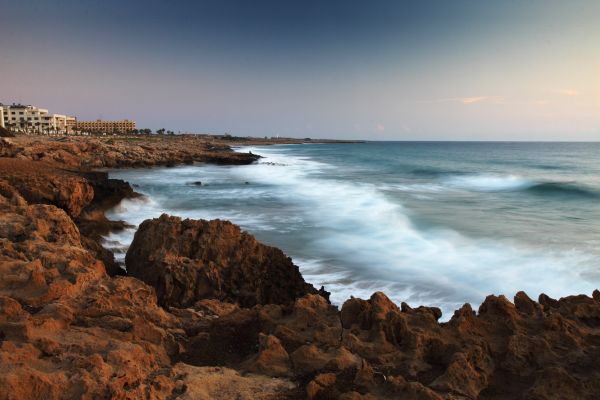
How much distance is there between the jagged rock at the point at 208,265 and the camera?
6.30 m

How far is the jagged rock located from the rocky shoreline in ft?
0.11

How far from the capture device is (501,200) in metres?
23.5

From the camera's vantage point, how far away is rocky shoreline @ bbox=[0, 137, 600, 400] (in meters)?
3.25

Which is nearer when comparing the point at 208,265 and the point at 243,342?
the point at 243,342

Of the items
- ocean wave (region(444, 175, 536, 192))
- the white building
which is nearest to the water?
ocean wave (region(444, 175, 536, 192))

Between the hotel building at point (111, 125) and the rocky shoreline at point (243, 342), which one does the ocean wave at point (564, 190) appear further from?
the hotel building at point (111, 125)

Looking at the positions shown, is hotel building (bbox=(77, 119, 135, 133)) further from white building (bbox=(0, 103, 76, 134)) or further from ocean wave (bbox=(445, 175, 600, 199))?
ocean wave (bbox=(445, 175, 600, 199))

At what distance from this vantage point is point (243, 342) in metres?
4.35

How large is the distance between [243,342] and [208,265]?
2.51 metres

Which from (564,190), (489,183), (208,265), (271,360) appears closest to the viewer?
(271,360)

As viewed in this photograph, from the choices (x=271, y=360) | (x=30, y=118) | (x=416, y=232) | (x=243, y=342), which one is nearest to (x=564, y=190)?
(x=416, y=232)

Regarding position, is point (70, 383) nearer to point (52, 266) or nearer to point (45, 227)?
point (52, 266)

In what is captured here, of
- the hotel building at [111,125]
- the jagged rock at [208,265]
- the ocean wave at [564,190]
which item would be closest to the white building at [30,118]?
the hotel building at [111,125]

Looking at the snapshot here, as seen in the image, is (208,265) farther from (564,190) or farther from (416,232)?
(564,190)
